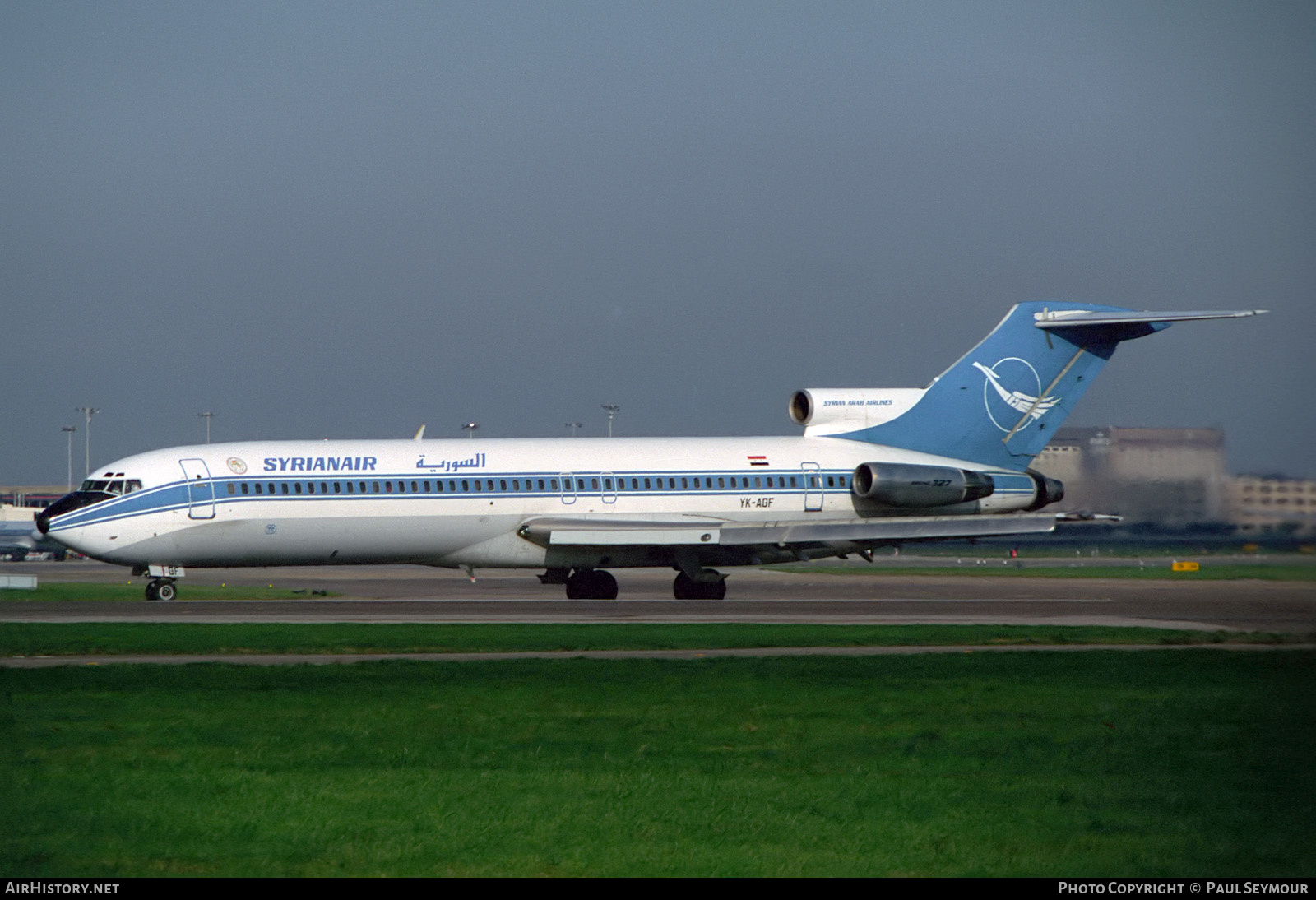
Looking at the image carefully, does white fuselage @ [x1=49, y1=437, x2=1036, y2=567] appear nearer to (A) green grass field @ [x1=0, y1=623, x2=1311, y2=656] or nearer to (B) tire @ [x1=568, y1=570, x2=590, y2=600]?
(B) tire @ [x1=568, y1=570, x2=590, y2=600]

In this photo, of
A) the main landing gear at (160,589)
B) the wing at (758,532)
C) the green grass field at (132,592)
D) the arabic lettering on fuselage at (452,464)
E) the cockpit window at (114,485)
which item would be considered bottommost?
the green grass field at (132,592)

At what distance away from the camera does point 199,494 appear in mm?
39625

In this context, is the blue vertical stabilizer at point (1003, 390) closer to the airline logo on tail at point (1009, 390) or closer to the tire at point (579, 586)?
the airline logo on tail at point (1009, 390)

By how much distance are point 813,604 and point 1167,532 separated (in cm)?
1639

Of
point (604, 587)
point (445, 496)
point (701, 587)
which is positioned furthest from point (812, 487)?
point (445, 496)

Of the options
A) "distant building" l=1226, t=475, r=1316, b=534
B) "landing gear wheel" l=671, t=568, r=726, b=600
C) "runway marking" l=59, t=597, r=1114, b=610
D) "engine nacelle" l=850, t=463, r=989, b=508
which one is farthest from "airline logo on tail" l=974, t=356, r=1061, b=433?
"distant building" l=1226, t=475, r=1316, b=534

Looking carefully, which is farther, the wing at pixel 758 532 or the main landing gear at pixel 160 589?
the wing at pixel 758 532

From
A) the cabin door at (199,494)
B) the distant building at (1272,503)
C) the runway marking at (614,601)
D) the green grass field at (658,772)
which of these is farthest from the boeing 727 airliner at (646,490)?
the distant building at (1272,503)

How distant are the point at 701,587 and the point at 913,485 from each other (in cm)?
681

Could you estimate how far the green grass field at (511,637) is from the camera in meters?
25.9

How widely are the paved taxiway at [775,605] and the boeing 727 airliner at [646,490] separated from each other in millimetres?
1467

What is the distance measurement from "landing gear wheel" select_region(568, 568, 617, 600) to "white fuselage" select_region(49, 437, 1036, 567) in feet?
2.42

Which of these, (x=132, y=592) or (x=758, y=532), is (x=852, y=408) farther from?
(x=132, y=592)
